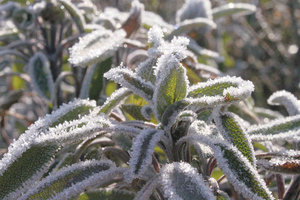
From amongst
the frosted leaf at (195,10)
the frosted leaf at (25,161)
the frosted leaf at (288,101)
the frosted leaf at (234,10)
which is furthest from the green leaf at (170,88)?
Result: the frosted leaf at (234,10)

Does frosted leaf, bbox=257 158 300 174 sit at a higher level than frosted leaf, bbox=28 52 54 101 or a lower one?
lower

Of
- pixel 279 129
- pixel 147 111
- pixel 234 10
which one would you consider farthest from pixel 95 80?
pixel 234 10

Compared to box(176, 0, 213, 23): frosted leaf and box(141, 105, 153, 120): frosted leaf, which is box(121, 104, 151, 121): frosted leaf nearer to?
box(141, 105, 153, 120): frosted leaf

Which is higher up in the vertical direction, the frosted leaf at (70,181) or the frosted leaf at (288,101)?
the frosted leaf at (288,101)

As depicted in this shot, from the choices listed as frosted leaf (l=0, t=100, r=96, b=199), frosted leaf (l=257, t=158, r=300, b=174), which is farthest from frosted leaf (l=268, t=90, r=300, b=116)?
frosted leaf (l=0, t=100, r=96, b=199)

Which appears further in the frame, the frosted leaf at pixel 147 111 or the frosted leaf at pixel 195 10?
the frosted leaf at pixel 195 10

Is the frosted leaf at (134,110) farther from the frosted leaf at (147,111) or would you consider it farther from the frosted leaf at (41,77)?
the frosted leaf at (41,77)

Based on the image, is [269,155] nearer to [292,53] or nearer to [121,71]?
[121,71]
